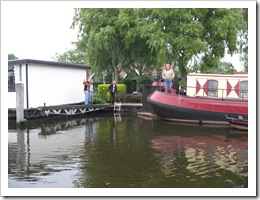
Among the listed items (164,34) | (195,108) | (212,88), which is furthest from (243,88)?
(164,34)

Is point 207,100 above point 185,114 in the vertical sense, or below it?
above

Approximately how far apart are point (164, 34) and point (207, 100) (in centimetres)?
656

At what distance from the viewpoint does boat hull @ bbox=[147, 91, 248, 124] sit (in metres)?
15.2

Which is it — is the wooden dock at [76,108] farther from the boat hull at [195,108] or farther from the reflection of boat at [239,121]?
the reflection of boat at [239,121]

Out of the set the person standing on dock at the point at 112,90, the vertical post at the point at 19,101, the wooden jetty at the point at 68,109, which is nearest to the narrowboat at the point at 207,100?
the wooden jetty at the point at 68,109

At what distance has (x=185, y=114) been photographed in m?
15.8

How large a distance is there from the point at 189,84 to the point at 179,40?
4.46m

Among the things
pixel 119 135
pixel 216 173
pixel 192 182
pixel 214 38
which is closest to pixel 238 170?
pixel 216 173

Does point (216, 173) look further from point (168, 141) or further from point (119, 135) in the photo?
point (119, 135)

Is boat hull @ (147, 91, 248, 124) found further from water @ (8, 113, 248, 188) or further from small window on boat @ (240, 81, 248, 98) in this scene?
water @ (8, 113, 248, 188)

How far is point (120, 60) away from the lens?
24.7 metres

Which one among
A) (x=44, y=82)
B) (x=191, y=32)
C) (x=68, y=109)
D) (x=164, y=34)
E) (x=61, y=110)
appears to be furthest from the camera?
(x=164, y=34)

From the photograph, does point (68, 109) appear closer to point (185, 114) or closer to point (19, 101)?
point (19, 101)

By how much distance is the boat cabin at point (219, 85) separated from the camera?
15.7 metres
